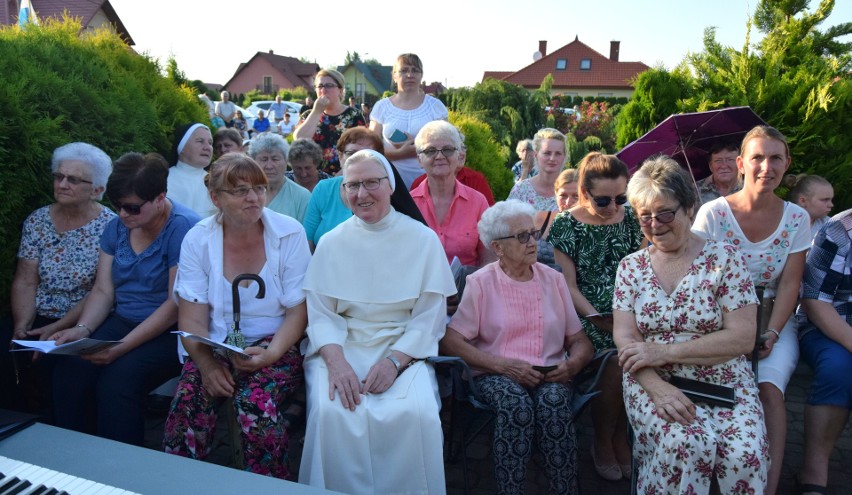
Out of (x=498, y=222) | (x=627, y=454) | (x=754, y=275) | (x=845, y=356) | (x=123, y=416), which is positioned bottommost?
(x=627, y=454)

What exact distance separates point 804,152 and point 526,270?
3374 mm

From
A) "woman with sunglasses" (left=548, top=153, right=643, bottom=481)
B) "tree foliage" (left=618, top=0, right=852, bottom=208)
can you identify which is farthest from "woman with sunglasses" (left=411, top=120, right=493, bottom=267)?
"tree foliage" (left=618, top=0, right=852, bottom=208)

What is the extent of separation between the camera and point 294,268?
128 inches

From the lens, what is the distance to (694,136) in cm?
464

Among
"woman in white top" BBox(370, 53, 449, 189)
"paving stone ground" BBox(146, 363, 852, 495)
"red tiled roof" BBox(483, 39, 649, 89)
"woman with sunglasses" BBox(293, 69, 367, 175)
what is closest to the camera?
"paving stone ground" BBox(146, 363, 852, 495)

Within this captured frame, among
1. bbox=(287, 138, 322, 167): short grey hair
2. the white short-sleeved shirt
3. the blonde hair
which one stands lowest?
the white short-sleeved shirt

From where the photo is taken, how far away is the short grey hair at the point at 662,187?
2811mm

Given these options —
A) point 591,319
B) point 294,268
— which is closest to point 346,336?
point 294,268

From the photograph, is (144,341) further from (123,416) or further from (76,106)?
(76,106)

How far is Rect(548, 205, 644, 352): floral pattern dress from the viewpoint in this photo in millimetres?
3586

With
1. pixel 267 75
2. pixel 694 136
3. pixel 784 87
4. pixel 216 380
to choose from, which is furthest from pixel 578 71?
pixel 216 380

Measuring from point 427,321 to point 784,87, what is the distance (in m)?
4.17

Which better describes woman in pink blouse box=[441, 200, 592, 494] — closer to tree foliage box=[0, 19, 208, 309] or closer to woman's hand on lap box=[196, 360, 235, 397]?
woman's hand on lap box=[196, 360, 235, 397]

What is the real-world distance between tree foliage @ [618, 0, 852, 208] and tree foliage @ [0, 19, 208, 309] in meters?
4.43
